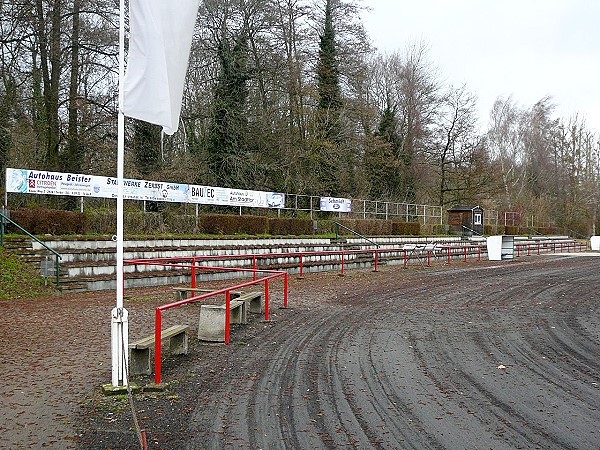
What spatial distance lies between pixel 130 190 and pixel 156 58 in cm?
1565

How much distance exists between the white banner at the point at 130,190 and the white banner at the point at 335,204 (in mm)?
3945

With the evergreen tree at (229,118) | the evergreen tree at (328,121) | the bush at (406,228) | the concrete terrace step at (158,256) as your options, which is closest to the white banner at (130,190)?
the concrete terrace step at (158,256)

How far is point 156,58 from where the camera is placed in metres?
6.23

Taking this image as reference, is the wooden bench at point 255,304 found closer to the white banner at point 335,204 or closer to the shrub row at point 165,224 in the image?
the shrub row at point 165,224

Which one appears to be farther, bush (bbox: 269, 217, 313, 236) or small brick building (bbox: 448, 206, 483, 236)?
small brick building (bbox: 448, 206, 483, 236)

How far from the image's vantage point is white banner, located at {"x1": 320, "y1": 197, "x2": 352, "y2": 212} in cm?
3209

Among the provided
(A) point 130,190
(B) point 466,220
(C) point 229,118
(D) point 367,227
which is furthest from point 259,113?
(B) point 466,220

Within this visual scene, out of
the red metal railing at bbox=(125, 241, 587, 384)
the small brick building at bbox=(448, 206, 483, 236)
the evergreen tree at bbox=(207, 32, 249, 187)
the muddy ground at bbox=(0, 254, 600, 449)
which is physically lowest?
the muddy ground at bbox=(0, 254, 600, 449)

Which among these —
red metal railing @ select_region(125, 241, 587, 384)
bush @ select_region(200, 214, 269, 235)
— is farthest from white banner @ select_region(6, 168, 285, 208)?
red metal railing @ select_region(125, 241, 587, 384)

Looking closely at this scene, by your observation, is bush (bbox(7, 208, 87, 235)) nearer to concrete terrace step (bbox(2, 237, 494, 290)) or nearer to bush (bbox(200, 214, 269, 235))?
concrete terrace step (bbox(2, 237, 494, 290))

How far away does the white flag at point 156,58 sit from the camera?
617 centimetres

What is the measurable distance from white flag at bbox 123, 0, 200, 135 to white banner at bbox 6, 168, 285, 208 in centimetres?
1280

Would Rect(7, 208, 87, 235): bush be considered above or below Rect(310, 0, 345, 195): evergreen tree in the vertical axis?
below

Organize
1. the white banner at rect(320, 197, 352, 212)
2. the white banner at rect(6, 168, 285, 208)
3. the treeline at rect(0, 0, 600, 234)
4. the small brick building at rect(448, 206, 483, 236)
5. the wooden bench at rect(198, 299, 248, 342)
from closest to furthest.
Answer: the wooden bench at rect(198, 299, 248, 342)
the white banner at rect(6, 168, 285, 208)
the treeline at rect(0, 0, 600, 234)
the white banner at rect(320, 197, 352, 212)
the small brick building at rect(448, 206, 483, 236)
